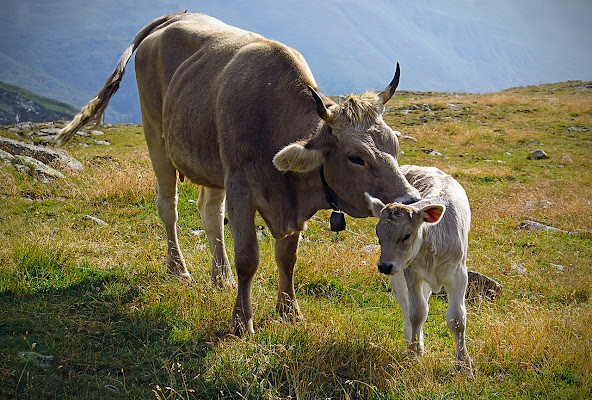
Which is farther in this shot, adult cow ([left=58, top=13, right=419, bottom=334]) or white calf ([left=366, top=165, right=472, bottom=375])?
adult cow ([left=58, top=13, right=419, bottom=334])

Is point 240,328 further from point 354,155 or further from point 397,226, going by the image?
point 354,155

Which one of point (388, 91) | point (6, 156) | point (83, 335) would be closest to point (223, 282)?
point (83, 335)

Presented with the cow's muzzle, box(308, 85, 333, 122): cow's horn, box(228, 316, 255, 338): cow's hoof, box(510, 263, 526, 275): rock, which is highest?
box(308, 85, 333, 122): cow's horn

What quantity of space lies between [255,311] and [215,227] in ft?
6.49

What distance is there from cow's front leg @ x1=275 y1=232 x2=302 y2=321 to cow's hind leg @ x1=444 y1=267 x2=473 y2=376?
1.82 m

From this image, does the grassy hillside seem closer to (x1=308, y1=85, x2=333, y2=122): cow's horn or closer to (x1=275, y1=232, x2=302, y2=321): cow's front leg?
(x1=275, y1=232, x2=302, y2=321): cow's front leg

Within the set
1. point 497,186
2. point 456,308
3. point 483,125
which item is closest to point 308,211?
point 456,308

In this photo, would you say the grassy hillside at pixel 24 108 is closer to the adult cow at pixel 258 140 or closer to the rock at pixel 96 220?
the rock at pixel 96 220

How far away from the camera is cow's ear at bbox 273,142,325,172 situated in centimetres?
450

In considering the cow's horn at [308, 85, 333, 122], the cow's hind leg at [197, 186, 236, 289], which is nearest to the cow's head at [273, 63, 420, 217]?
the cow's horn at [308, 85, 333, 122]

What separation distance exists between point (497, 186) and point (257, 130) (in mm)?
11530

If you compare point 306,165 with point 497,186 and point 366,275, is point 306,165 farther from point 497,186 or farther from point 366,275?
point 497,186

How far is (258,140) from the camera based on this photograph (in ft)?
17.4

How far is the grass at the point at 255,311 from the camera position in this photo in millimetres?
4336
